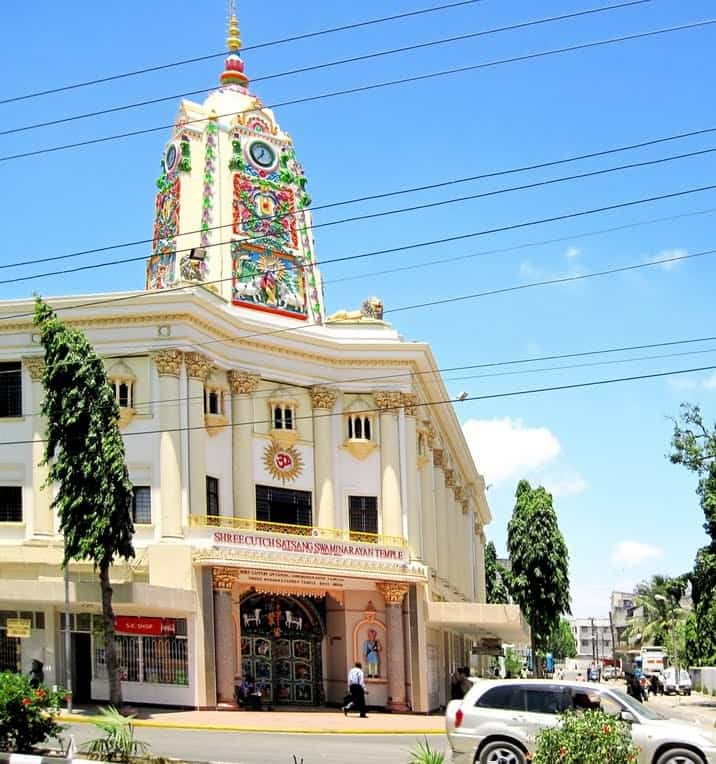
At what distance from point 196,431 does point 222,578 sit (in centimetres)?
504

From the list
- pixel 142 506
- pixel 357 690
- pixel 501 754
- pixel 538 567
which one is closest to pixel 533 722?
pixel 501 754

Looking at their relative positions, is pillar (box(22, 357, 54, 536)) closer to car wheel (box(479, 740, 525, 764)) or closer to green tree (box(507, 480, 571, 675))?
car wheel (box(479, 740, 525, 764))

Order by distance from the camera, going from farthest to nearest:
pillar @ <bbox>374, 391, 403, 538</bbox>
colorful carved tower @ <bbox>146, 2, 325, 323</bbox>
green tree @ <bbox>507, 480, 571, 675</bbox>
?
green tree @ <bbox>507, 480, 571, 675</bbox>, colorful carved tower @ <bbox>146, 2, 325, 323</bbox>, pillar @ <bbox>374, 391, 403, 538</bbox>

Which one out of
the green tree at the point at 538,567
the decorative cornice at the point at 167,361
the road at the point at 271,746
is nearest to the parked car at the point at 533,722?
the road at the point at 271,746

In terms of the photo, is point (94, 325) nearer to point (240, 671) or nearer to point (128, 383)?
point (128, 383)

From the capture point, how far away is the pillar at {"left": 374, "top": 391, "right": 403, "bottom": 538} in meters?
44.7

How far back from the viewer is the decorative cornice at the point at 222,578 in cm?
3825

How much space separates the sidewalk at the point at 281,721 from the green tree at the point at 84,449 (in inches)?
126

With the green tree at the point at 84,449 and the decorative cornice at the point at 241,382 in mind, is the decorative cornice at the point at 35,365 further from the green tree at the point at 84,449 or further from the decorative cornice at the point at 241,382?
the green tree at the point at 84,449

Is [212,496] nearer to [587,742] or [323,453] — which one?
[323,453]

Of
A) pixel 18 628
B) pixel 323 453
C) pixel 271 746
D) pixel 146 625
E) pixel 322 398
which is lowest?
pixel 271 746

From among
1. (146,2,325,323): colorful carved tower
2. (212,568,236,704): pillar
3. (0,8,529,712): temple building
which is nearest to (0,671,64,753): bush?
(0,8,529,712): temple building

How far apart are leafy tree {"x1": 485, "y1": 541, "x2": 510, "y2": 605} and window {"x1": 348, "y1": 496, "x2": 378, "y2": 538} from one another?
55.0 m

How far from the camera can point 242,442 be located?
43125 mm
